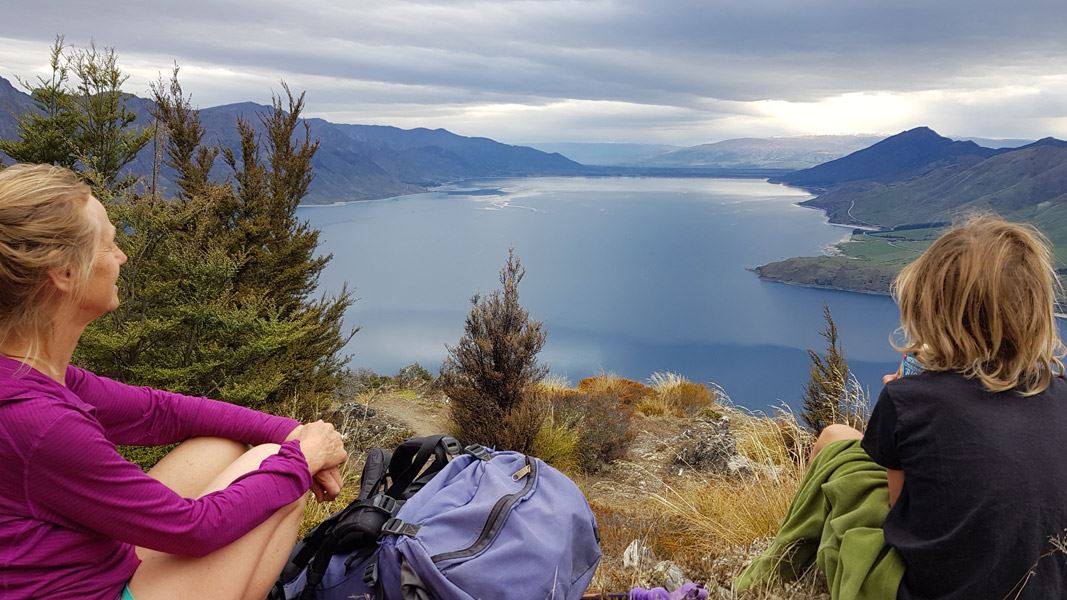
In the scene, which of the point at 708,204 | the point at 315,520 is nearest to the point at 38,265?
the point at 315,520

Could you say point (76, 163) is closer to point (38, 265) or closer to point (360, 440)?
point (360, 440)

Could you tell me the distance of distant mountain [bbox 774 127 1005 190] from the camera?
10756cm

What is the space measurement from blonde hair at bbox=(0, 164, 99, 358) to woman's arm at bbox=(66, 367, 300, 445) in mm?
397

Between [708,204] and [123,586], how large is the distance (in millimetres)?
104824

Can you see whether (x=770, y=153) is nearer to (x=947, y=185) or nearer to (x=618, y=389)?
(x=947, y=185)

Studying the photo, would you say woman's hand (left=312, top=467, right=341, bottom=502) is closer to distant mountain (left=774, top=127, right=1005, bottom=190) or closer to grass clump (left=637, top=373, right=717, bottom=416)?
grass clump (left=637, top=373, right=717, bottom=416)

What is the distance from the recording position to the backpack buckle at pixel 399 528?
1.53m

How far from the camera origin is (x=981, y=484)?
1368 mm

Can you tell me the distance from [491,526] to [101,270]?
3.18 ft

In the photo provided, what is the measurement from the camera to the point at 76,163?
937cm

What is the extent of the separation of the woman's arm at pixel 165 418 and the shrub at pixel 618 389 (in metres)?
7.94

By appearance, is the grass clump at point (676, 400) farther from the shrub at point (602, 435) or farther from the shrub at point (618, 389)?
the shrub at point (602, 435)

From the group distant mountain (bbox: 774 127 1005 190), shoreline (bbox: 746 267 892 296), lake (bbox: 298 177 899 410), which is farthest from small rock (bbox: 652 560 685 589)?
distant mountain (bbox: 774 127 1005 190)

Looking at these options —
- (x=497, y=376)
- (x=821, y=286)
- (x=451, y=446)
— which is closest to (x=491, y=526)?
(x=451, y=446)
